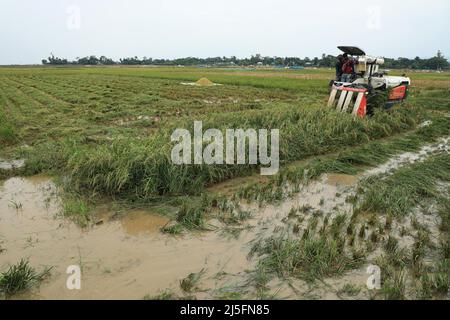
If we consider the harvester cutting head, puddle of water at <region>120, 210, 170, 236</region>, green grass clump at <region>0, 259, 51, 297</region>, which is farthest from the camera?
the harvester cutting head

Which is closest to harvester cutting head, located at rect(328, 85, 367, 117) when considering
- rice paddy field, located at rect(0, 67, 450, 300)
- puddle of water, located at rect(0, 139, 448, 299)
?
rice paddy field, located at rect(0, 67, 450, 300)

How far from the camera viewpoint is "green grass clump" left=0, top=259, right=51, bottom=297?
8.50ft

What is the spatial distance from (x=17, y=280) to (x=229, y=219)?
2.07m

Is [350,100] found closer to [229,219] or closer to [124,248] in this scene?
[229,219]

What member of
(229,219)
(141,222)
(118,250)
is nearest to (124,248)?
(118,250)

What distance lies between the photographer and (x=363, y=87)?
860cm

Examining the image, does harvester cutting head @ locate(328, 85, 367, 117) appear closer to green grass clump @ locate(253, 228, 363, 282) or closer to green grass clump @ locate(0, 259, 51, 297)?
green grass clump @ locate(253, 228, 363, 282)

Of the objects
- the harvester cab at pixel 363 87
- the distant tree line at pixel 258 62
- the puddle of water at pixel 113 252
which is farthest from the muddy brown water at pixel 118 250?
the distant tree line at pixel 258 62

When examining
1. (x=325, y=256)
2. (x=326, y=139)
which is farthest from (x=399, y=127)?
(x=325, y=256)

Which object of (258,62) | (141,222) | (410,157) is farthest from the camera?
(258,62)

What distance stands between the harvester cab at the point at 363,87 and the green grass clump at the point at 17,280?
7.62m

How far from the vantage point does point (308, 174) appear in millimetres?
5223

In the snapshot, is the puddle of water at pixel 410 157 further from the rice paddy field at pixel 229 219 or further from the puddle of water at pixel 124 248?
the puddle of water at pixel 124 248

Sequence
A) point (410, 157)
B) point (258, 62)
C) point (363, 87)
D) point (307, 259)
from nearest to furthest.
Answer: point (307, 259)
point (410, 157)
point (363, 87)
point (258, 62)
